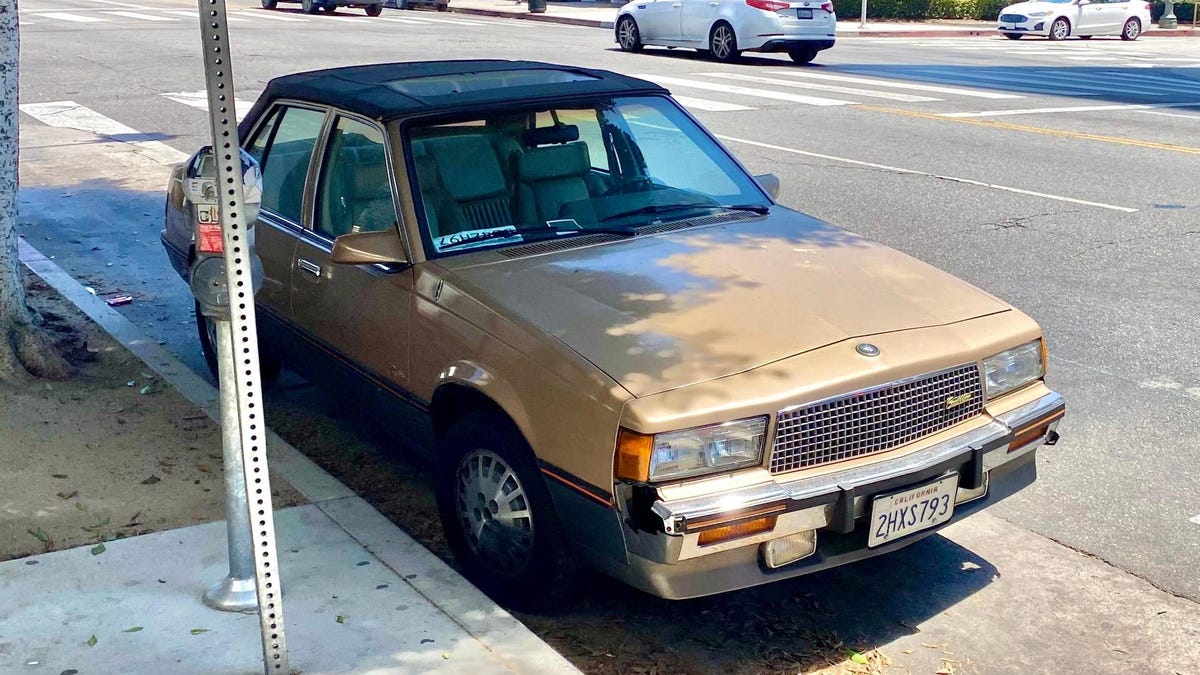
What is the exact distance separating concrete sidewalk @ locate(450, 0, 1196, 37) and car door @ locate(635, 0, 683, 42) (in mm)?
8769

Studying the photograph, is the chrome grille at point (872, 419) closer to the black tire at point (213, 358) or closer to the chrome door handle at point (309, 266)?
the chrome door handle at point (309, 266)

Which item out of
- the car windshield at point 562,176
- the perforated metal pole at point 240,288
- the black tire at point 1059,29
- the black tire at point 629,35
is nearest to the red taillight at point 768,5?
A: the black tire at point 629,35

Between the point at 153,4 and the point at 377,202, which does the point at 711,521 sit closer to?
the point at 377,202

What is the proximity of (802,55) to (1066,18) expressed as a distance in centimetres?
1412

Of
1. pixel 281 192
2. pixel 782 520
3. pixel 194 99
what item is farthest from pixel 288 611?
pixel 194 99

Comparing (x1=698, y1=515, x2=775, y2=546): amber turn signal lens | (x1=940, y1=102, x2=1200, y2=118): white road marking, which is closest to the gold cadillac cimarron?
(x1=698, y1=515, x2=775, y2=546): amber turn signal lens

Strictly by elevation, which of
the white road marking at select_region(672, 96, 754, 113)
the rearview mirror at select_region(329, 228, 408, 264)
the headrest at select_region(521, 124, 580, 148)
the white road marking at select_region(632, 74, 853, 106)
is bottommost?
the white road marking at select_region(672, 96, 754, 113)

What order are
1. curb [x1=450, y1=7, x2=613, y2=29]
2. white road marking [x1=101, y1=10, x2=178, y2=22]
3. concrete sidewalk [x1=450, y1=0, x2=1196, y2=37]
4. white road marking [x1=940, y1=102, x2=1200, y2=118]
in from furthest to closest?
concrete sidewalk [x1=450, y1=0, x2=1196, y2=37] → curb [x1=450, y1=7, x2=613, y2=29] → white road marking [x1=101, y1=10, x2=178, y2=22] → white road marking [x1=940, y1=102, x2=1200, y2=118]

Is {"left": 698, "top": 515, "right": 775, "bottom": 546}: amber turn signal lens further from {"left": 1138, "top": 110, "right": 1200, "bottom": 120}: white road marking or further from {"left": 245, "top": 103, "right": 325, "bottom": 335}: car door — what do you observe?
{"left": 1138, "top": 110, "right": 1200, "bottom": 120}: white road marking

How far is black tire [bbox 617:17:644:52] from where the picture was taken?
2403cm

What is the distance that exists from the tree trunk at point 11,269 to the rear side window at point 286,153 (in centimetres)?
121

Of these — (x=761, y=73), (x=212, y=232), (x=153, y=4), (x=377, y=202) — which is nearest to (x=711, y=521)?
(x=212, y=232)

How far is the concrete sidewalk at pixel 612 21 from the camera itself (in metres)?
33.5

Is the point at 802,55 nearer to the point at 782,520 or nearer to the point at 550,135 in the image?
the point at 550,135
